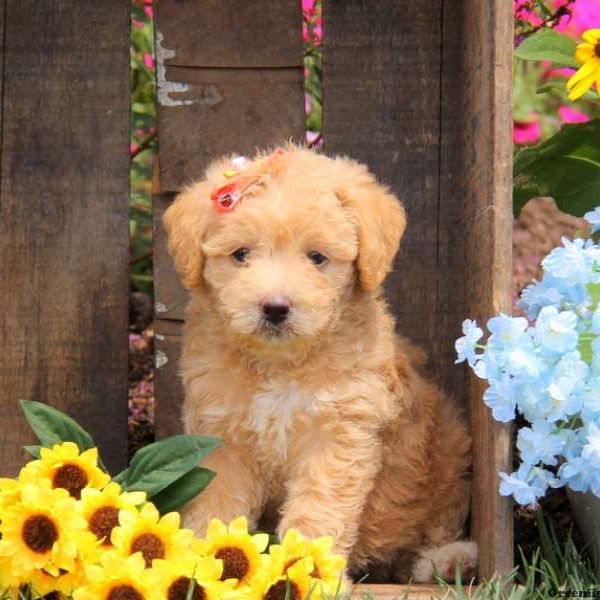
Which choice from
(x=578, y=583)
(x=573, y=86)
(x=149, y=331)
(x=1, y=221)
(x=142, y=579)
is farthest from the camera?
(x=149, y=331)

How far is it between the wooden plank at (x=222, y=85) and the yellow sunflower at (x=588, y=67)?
1.13 m

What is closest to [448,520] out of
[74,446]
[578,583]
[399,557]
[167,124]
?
[399,557]

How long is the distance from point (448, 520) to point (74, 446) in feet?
4.38

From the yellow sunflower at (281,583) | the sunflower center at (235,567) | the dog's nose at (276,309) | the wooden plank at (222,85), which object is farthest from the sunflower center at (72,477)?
the wooden plank at (222,85)

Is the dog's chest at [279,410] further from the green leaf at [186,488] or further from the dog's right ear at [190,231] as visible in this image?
the dog's right ear at [190,231]

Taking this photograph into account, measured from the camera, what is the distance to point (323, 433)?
3564 mm

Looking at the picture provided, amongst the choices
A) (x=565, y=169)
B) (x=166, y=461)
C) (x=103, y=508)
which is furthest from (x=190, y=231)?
(x=565, y=169)

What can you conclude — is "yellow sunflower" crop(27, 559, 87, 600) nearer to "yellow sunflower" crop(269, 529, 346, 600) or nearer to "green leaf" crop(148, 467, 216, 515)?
"green leaf" crop(148, 467, 216, 515)

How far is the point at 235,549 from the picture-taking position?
325 cm

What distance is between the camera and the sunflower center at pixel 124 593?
3131mm

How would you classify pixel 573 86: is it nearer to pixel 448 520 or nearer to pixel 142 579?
pixel 448 520

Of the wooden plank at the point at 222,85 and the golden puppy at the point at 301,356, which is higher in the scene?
the wooden plank at the point at 222,85

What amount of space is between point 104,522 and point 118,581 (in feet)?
0.78

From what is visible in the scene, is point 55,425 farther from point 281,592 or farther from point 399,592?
point 399,592
